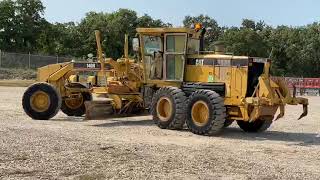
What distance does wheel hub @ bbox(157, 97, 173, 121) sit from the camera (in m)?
16.0

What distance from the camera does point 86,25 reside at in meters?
75.8

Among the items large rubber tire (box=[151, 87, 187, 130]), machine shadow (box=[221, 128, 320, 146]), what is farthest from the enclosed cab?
machine shadow (box=[221, 128, 320, 146])

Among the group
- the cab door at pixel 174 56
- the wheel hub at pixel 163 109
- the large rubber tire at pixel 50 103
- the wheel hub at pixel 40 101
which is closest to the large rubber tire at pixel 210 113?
the wheel hub at pixel 163 109

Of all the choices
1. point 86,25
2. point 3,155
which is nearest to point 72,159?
point 3,155

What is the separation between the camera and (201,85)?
1602 cm

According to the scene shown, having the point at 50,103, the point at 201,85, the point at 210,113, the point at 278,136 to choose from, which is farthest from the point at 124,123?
the point at 278,136

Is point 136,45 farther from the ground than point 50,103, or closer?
farther from the ground

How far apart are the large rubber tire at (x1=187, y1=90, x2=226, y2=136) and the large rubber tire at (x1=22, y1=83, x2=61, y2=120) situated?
4.45 m

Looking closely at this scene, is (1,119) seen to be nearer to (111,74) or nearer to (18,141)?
(111,74)

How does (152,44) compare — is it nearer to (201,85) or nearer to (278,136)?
(201,85)

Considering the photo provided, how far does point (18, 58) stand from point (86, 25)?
923 inches

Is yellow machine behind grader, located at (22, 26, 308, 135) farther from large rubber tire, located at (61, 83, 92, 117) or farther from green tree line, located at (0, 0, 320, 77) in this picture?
green tree line, located at (0, 0, 320, 77)

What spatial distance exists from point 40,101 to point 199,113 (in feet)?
17.4

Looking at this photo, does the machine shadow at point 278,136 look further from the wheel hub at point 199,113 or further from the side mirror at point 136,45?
the side mirror at point 136,45
